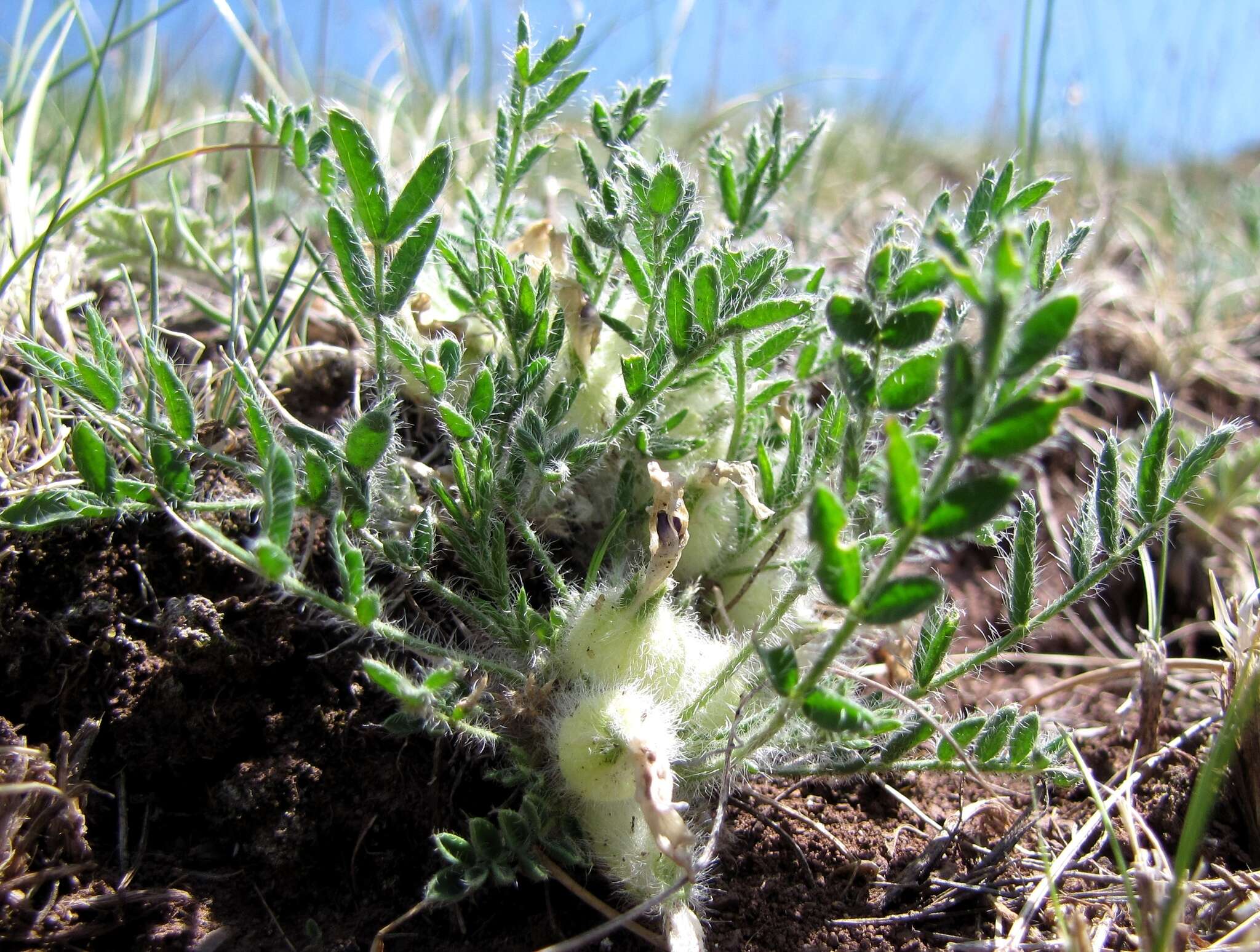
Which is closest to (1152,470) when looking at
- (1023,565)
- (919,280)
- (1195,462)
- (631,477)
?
(1195,462)

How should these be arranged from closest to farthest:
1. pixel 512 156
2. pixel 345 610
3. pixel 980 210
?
pixel 345 610 < pixel 980 210 < pixel 512 156

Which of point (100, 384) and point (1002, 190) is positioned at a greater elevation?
point (1002, 190)

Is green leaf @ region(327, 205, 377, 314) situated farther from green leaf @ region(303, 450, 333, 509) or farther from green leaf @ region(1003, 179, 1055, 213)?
green leaf @ region(1003, 179, 1055, 213)

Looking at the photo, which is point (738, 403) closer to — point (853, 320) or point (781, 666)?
point (853, 320)

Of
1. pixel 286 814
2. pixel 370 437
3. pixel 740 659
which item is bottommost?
pixel 286 814

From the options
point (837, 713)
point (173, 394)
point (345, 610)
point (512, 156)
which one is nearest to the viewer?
point (837, 713)
